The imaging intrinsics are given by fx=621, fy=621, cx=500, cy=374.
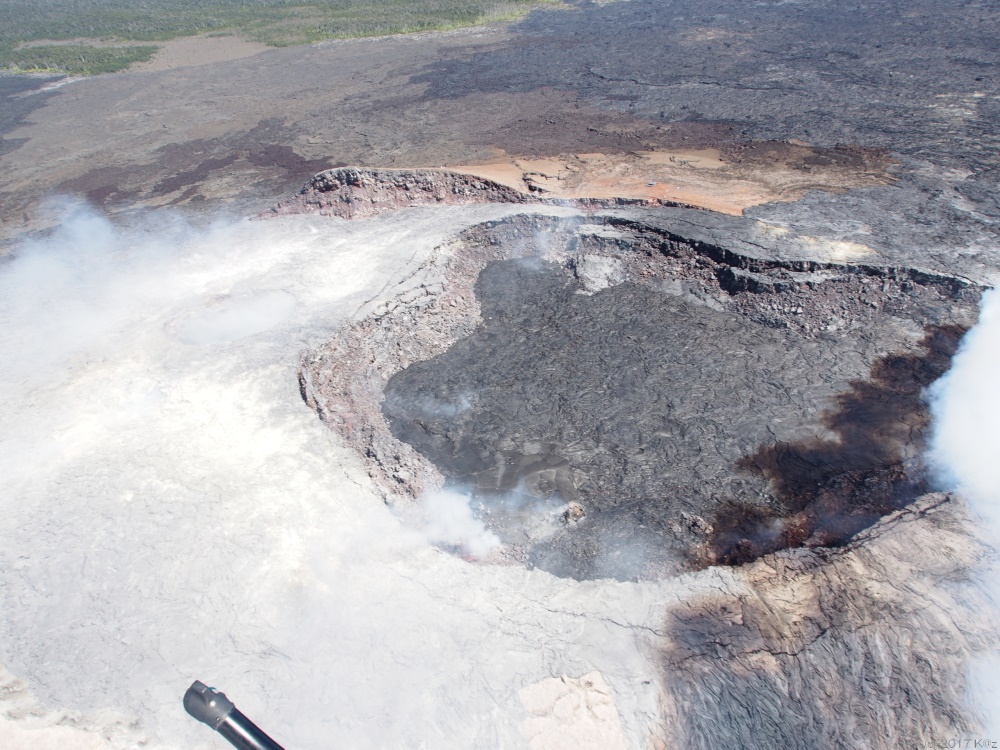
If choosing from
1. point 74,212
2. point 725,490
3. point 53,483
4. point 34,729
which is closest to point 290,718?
point 34,729

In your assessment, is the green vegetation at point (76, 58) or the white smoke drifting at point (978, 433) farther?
the green vegetation at point (76, 58)

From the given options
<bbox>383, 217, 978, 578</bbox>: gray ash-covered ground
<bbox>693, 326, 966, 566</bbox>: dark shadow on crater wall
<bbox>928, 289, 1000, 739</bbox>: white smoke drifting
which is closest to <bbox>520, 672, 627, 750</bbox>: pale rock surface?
<bbox>383, 217, 978, 578</bbox>: gray ash-covered ground

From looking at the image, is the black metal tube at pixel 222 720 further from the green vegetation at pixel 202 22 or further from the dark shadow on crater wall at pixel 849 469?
the green vegetation at pixel 202 22

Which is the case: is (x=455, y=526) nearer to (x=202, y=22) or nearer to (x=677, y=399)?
(x=677, y=399)

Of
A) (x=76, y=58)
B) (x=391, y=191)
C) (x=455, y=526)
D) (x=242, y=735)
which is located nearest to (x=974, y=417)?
(x=455, y=526)

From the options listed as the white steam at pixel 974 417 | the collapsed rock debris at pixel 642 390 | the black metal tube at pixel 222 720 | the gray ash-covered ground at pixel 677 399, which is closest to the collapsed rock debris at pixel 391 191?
the collapsed rock debris at pixel 642 390

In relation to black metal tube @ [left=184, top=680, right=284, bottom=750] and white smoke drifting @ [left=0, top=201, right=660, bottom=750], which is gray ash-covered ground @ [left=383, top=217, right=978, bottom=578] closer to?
white smoke drifting @ [left=0, top=201, right=660, bottom=750]
